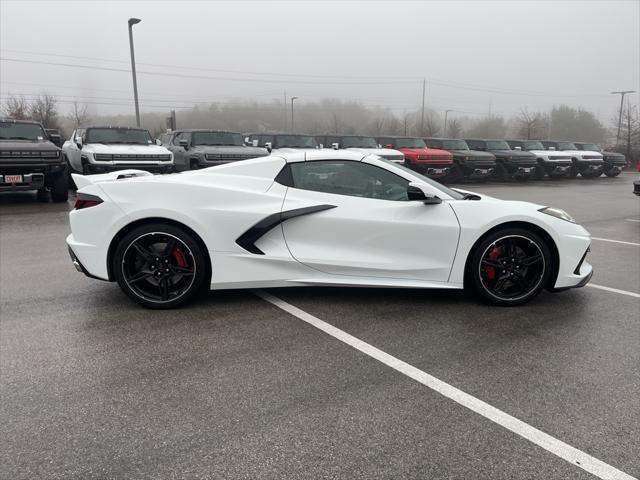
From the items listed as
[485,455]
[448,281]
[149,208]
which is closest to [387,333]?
[448,281]

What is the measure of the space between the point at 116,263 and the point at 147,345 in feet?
3.10

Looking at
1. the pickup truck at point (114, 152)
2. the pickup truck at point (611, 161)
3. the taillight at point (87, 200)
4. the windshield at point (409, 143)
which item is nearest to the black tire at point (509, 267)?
the taillight at point (87, 200)

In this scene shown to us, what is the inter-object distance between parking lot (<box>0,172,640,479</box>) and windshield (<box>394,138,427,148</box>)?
1559 centimetres

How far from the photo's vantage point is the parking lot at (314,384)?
221 centimetres

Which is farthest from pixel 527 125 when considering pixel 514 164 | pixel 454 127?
pixel 514 164

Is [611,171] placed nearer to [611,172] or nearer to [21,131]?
[611,172]

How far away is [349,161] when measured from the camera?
4258mm

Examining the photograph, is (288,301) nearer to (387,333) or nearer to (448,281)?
(387,333)

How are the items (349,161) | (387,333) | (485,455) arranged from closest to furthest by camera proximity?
(485,455) → (387,333) → (349,161)

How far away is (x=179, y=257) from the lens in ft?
13.4

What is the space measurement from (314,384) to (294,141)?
14.5 m

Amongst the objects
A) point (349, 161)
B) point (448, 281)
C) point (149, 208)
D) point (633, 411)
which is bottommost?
point (633, 411)

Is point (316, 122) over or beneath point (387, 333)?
over

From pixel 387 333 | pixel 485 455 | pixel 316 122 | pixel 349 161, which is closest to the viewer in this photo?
pixel 485 455
